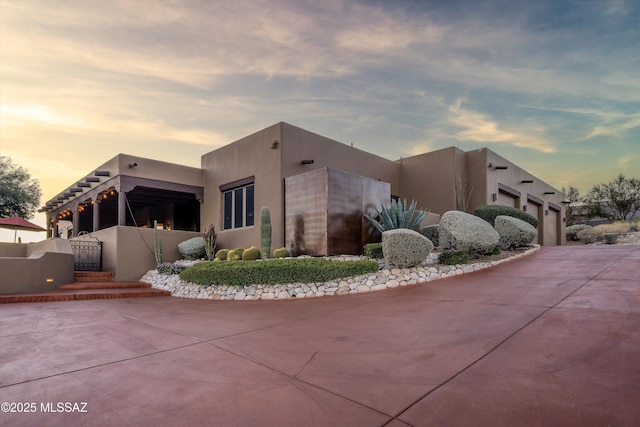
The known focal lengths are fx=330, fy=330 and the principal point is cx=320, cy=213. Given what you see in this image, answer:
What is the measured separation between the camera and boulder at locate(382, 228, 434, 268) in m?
7.98

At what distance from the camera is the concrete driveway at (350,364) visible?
2.16 m

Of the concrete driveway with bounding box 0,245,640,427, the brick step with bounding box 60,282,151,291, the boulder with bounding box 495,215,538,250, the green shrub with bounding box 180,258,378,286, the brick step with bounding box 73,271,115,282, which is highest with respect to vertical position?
the boulder with bounding box 495,215,538,250

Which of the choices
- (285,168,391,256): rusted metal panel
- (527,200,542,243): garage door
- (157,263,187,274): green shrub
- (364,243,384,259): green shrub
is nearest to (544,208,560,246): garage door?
(527,200,542,243): garage door

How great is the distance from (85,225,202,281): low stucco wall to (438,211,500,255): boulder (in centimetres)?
989

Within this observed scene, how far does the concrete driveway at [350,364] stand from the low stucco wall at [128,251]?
5320mm

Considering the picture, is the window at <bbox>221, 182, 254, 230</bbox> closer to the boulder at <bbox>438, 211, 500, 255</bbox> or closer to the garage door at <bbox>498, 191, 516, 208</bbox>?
the boulder at <bbox>438, 211, 500, 255</bbox>

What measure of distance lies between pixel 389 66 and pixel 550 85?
5387mm

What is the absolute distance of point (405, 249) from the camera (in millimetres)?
7973

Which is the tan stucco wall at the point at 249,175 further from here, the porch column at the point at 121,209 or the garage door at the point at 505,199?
the garage door at the point at 505,199

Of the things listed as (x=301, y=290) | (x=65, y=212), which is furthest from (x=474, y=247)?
(x=65, y=212)

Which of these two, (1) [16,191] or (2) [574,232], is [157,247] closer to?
(1) [16,191]

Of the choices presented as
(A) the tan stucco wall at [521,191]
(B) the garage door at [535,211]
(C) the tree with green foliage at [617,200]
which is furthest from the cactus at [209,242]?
(C) the tree with green foliage at [617,200]

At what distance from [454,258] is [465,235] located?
0.66m

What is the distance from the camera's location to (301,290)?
7.59m
